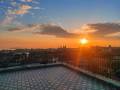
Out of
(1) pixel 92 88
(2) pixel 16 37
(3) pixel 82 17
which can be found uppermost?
(3) pixel 82 17

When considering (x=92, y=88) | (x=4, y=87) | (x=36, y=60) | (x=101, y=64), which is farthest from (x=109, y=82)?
(x=36, y=60)

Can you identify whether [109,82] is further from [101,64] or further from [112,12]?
[112,12]

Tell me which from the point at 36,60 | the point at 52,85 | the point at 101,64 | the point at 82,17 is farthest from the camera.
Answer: the point at 82,17

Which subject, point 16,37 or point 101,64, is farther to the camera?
point 16,37

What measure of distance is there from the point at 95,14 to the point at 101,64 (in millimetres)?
4329

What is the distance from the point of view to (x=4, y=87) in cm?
380

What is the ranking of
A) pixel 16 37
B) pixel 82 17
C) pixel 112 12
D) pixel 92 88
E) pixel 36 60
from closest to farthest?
1. pixel 92 88
2. pixel 36 60
3. pixel 112 12
4. pixel 82 17
5. pixel 16 37

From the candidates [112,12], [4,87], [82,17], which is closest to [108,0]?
[112,12]

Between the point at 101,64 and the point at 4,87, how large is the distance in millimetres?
3636

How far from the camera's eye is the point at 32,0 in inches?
313

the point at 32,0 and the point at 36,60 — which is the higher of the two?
the point at 32,0

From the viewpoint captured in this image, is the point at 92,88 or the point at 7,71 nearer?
Answer: the point at 92,88

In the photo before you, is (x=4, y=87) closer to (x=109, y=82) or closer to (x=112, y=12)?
(x=109, y=82)

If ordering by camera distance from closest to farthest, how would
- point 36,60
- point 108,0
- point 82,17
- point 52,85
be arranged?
point 52,85 < point 108,0 < point 36,60 < point 82,17
